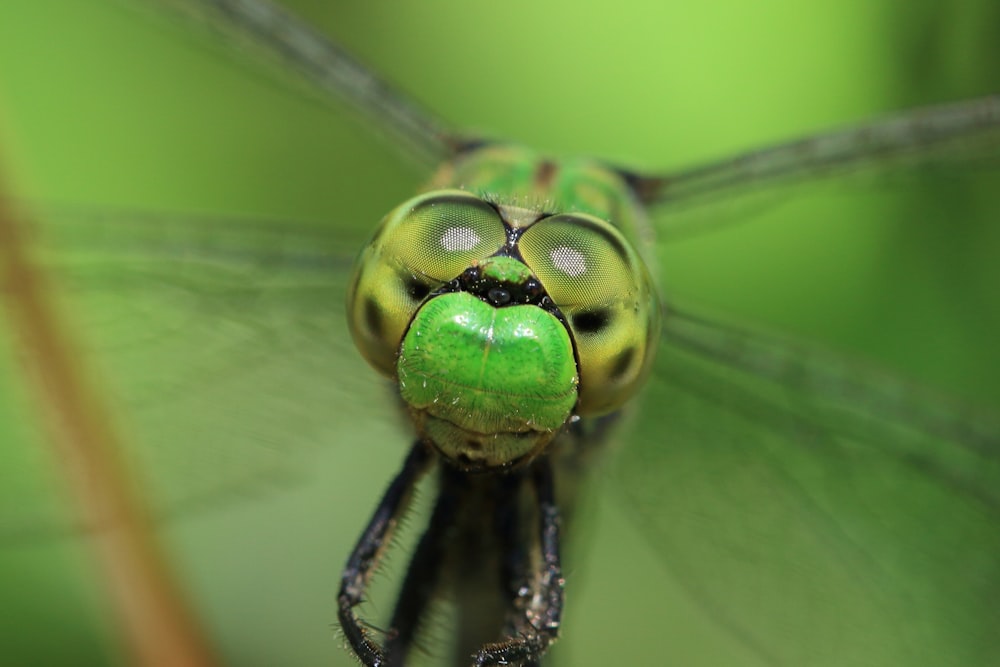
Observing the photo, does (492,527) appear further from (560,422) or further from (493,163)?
(493,163)

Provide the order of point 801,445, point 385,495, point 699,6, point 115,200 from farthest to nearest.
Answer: point 699,6 → point 115,200 → point 801,445 → point 385,495

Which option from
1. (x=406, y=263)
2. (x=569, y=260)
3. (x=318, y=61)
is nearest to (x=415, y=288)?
(x=406, y=263)

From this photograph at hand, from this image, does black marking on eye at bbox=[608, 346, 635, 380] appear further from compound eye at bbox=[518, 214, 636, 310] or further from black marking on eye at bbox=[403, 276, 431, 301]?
black marking on eye at bbox=[403, 276, 431, 301]

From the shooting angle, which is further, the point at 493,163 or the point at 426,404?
the point at 493,163

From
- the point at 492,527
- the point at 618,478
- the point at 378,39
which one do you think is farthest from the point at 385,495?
the point at 378,39

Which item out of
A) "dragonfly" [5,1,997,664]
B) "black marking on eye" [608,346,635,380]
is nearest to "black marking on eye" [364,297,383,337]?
"black marking on eye" [608,346,635,380]

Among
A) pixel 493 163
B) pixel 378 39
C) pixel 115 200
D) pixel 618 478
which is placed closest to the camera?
pixel 493 163

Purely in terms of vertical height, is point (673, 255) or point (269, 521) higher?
point (673, 255)

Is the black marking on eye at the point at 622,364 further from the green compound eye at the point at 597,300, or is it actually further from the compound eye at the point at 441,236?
the compound eye at the point at 441,236
